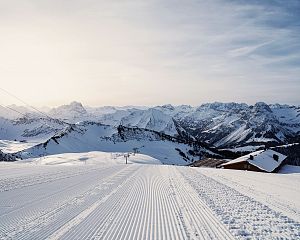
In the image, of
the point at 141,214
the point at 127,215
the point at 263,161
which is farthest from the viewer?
the point at 263,161

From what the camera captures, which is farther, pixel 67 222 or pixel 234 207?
pixel 234 207

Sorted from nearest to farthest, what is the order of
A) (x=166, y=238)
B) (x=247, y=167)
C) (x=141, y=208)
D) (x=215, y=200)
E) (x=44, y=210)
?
(x=166, y=238) → (x=44, y=210) → (x=141, y=208) → (x=215, y=200) → (x=247, y=167)

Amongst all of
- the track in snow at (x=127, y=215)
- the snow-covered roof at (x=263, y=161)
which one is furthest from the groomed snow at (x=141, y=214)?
the snow-covered roof at (x=263, y=161)

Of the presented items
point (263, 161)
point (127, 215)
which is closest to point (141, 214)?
point (127, 215)

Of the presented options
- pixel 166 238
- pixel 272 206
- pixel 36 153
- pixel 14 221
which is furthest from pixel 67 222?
pixel 36 153

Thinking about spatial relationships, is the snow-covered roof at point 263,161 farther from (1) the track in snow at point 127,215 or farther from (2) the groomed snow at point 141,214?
(1) the track in snow at point 127,215

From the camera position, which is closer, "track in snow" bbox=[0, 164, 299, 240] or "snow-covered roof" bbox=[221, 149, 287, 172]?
"track in snow" bbox=[0, 164, 299, 240]

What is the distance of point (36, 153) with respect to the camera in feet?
640

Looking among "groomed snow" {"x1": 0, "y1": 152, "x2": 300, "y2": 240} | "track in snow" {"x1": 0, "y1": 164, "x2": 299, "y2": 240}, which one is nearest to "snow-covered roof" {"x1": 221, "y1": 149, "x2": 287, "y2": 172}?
"groomed snow" {"x1": 0, "y1": 152, "x2": 300, "y2": 240}

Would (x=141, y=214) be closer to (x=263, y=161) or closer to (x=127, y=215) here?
(x=127, y=215)

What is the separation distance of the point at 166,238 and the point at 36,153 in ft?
640

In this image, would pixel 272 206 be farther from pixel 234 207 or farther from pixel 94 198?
pixel 94 198

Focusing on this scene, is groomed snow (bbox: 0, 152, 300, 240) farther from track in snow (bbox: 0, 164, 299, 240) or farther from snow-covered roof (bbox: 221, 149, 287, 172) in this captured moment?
snow-covered roof (bbox: 221, 149, 287, 172)

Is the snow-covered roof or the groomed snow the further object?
the snow-covered roof
